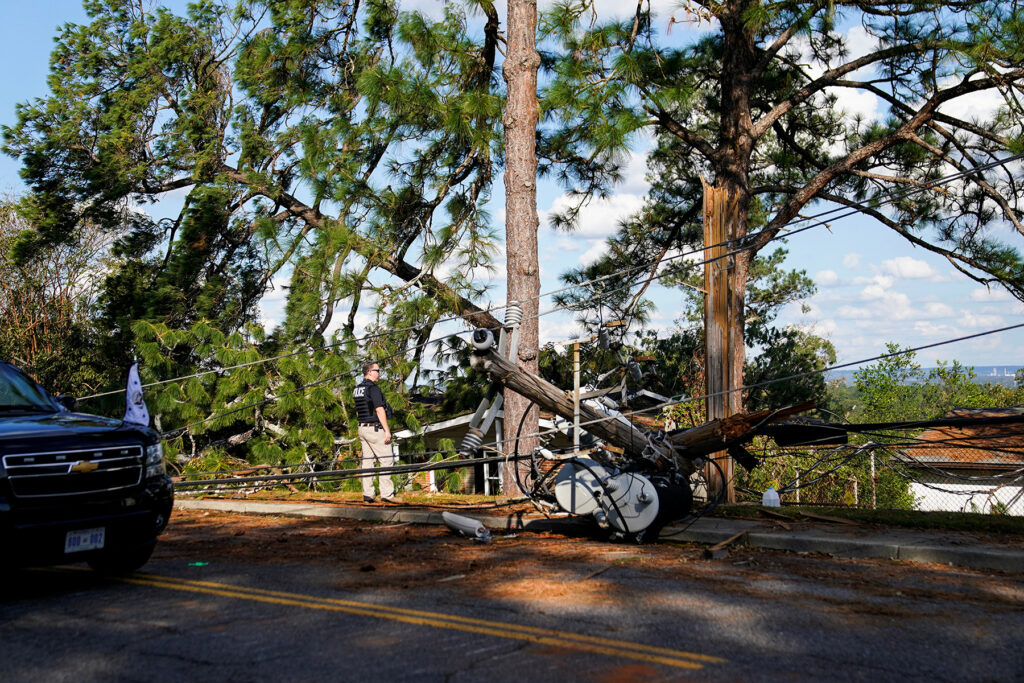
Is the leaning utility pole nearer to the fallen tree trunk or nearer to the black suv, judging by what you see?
the fallen tree trunk

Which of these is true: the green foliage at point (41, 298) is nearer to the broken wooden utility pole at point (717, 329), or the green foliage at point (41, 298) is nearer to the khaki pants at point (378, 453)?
the khaki pants at point (378, 453)

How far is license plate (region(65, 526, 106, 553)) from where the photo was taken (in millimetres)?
6293

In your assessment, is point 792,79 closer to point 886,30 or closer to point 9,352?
point 886,30

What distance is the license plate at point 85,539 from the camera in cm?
629

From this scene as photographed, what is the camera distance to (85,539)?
642 centimetres

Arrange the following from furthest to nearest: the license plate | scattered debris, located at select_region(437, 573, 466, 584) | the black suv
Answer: scattered debris, located at select_region(437, 573, 466, 584) < the license plate < the black suv

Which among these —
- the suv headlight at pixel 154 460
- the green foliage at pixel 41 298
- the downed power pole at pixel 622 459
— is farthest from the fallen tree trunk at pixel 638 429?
the green foliage at pixel 41 298

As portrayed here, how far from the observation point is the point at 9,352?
104 ft

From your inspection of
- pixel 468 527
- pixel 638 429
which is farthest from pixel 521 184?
pixel 468 527

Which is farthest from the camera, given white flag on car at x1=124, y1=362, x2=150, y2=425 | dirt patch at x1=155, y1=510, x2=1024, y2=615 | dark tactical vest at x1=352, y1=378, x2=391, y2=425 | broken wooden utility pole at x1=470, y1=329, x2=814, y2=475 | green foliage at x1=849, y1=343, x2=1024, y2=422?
green foliage at x1=849, y1=343, x2=1024, y2=422

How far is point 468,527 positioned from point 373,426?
3988 millimetres

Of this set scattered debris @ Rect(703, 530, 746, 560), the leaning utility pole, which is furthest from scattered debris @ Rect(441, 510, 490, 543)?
the leaning utility pole

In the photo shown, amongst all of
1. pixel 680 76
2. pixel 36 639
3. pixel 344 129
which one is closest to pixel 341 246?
pixel 344 129

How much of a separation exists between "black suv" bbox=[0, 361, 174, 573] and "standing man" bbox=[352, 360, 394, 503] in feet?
16.3
